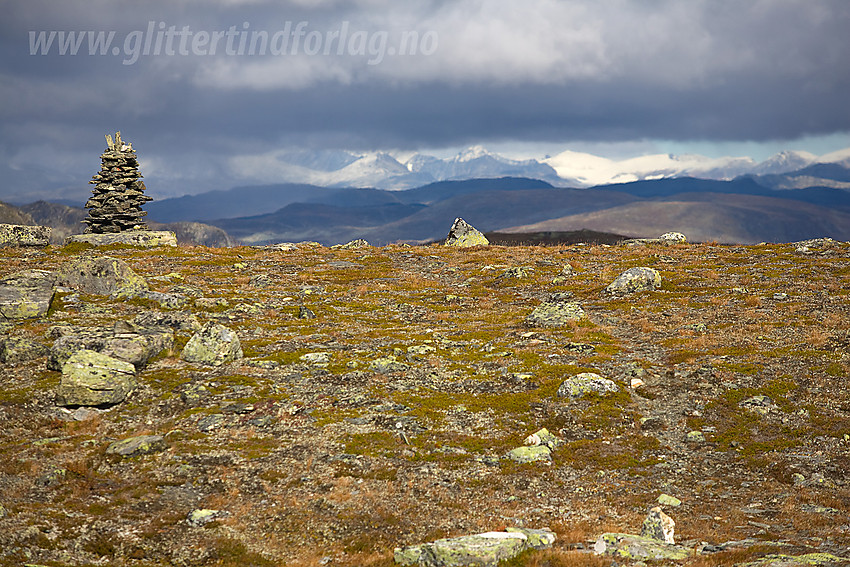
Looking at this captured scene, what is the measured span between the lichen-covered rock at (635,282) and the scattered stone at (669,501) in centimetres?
2910

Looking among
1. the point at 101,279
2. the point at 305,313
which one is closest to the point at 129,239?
the point at 101,279

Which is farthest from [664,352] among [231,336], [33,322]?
[33,322]

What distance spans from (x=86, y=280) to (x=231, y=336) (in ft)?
55.8

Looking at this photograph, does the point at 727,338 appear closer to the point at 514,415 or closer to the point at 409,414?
the point at 514,415

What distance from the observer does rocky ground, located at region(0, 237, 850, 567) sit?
15203mm

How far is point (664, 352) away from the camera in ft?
97.6

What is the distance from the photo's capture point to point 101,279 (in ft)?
129

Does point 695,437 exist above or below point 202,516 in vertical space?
above

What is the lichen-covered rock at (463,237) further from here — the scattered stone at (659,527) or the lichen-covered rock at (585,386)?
the scattered stone at (659,527)

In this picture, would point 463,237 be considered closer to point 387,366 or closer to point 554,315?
point 554,315

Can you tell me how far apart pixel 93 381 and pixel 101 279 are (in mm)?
19139

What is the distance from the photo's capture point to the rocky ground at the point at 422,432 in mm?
15203

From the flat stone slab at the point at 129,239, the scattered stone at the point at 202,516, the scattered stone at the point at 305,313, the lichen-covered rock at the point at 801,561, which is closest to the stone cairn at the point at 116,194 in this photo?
the flat stone slab at the point at 129,239

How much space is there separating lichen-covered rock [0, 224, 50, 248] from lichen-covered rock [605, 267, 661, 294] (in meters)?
64.5
